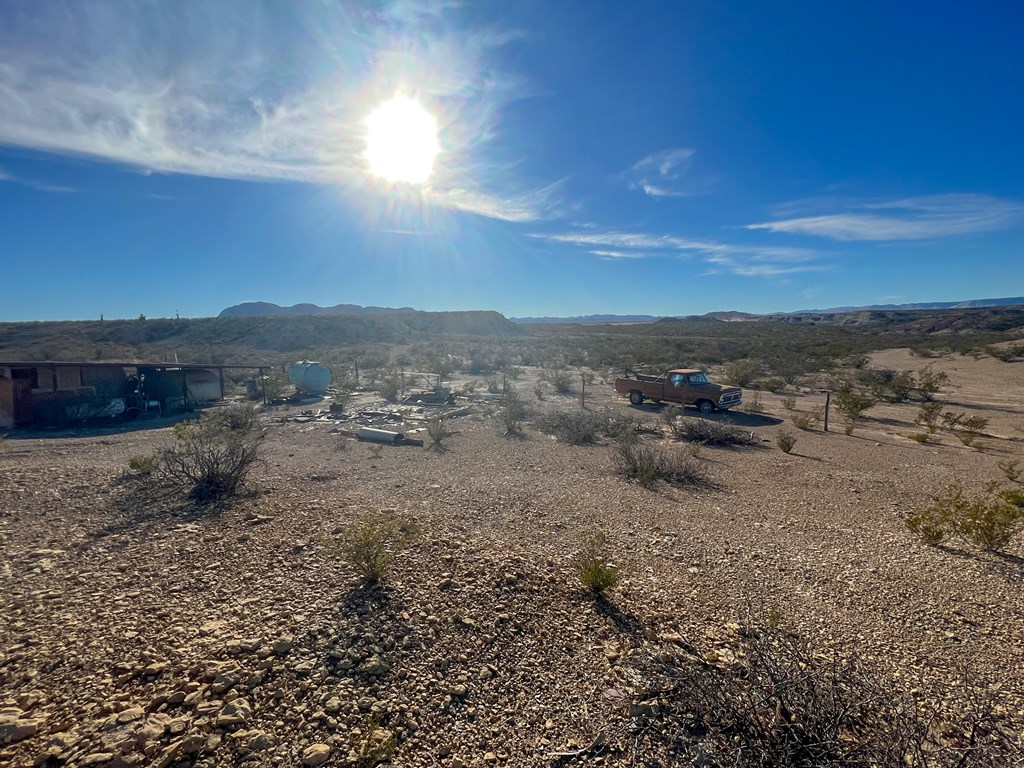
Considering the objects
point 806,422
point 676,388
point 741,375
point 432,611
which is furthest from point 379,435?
point 741,375

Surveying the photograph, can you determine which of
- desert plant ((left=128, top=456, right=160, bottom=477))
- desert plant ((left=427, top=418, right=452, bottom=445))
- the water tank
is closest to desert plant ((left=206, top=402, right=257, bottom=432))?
desert plant ((left=128, top=456, right=160, bottom=477))

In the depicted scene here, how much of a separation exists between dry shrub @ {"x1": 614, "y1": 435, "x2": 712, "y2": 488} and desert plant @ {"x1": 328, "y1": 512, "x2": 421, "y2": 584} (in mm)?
5078

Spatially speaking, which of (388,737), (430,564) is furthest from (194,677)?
(430,564)

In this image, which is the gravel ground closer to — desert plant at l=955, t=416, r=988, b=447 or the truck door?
desert plant at l=955, t=416, r=988, b=447

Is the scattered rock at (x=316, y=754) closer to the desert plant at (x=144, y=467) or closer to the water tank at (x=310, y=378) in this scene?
the desert plant at (x=144, y=467)

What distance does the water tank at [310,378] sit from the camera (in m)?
23.0

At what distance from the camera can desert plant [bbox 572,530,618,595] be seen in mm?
5129

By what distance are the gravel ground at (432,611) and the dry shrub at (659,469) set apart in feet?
1.81

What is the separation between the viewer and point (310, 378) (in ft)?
75.5

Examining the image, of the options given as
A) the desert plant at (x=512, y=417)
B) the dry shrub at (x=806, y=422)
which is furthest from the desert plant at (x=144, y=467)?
the dry shrub at (x=806, y=422)

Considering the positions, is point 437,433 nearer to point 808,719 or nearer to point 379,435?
point 379,435

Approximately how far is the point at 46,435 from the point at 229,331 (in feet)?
182

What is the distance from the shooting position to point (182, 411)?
18.7m

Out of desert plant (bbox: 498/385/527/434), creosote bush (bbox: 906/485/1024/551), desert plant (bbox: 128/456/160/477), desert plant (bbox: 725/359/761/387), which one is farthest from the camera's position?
desert plant (bbox: 725/359/761/387)
